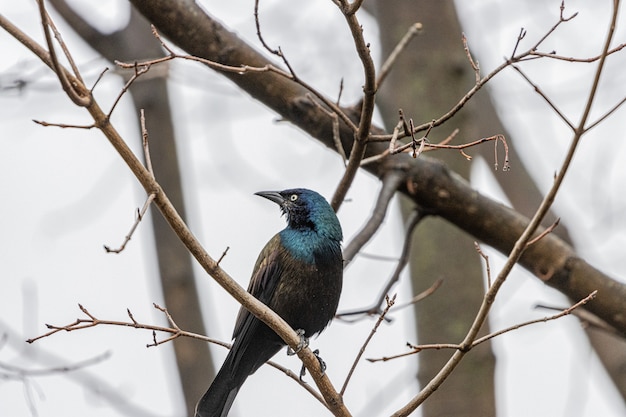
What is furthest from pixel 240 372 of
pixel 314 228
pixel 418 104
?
pixel 418 104

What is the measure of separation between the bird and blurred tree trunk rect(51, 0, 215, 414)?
1088 millimetres

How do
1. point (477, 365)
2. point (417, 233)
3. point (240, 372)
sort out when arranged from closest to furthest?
1. point (240, 372)
2. point (477, 365)
3. point (417, 233)

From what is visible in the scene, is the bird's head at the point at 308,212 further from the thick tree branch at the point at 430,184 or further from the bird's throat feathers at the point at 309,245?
the thick tree branch at the point at 430,184

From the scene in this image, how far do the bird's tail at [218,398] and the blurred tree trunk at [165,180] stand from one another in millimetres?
1070

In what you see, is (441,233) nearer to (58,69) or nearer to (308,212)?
(308,212)

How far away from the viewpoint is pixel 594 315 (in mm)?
4594

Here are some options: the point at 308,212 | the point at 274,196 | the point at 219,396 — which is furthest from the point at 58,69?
the point at 274,196

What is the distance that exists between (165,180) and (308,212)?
5.03ft

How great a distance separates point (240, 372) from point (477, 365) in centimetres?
153

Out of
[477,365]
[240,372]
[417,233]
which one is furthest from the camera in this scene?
[417,233]

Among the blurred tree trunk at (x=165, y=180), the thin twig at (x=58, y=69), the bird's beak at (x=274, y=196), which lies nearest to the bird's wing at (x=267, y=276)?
the bird's beak at (x=274, y=196)

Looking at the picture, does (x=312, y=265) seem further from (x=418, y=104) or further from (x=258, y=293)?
(x=418, y=104)

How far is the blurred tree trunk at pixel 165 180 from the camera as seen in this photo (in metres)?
5.52

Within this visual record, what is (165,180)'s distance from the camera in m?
5.94
